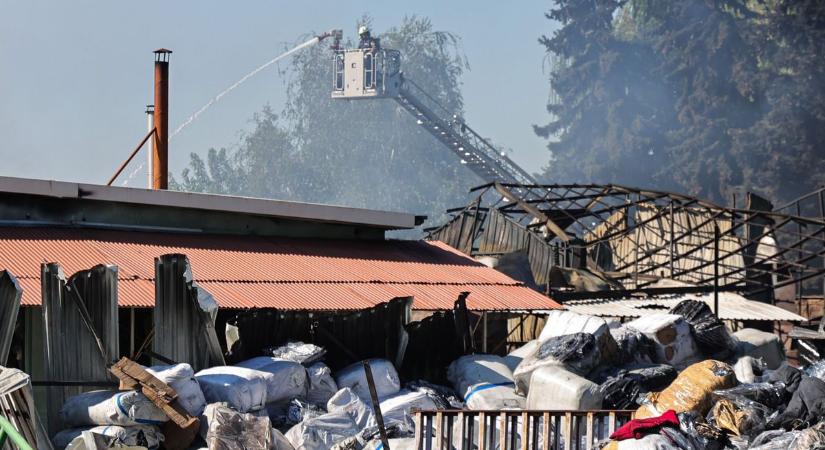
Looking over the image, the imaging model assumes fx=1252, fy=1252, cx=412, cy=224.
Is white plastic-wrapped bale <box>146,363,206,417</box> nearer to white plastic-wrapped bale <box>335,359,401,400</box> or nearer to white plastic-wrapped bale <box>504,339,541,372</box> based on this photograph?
white plastic-wrapped bale <box>335,359,401,400</box>

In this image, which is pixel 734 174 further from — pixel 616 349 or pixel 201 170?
pixel 201 170

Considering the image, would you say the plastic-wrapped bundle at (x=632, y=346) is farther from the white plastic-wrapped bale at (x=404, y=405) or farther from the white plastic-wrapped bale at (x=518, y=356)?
the white plastic-wrapped bale at (x=404, y=405)

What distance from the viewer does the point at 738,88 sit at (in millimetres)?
53219

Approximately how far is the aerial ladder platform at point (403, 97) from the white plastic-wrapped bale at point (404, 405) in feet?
130

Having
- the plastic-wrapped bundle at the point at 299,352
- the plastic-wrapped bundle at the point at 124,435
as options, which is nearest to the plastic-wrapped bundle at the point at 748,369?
the plastic-wrapped bundle at the point at 299,352

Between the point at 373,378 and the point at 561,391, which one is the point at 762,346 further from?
the point at 373,378

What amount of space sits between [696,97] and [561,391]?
43291 mm

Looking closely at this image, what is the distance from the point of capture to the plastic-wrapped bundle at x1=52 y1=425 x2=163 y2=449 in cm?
1117

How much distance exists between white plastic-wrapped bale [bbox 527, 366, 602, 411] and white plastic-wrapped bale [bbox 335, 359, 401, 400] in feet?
5.02

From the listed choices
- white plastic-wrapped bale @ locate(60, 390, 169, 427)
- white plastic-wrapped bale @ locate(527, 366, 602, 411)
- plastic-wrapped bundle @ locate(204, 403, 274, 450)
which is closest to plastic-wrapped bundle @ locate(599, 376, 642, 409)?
white plastic-wrapped bale @ locate(527, 366, 602, 411)

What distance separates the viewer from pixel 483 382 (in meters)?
14.6

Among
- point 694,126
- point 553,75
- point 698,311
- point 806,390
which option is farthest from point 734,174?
point 806,390

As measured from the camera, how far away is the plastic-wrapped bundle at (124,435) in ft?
36.7

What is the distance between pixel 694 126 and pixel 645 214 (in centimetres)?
2300
